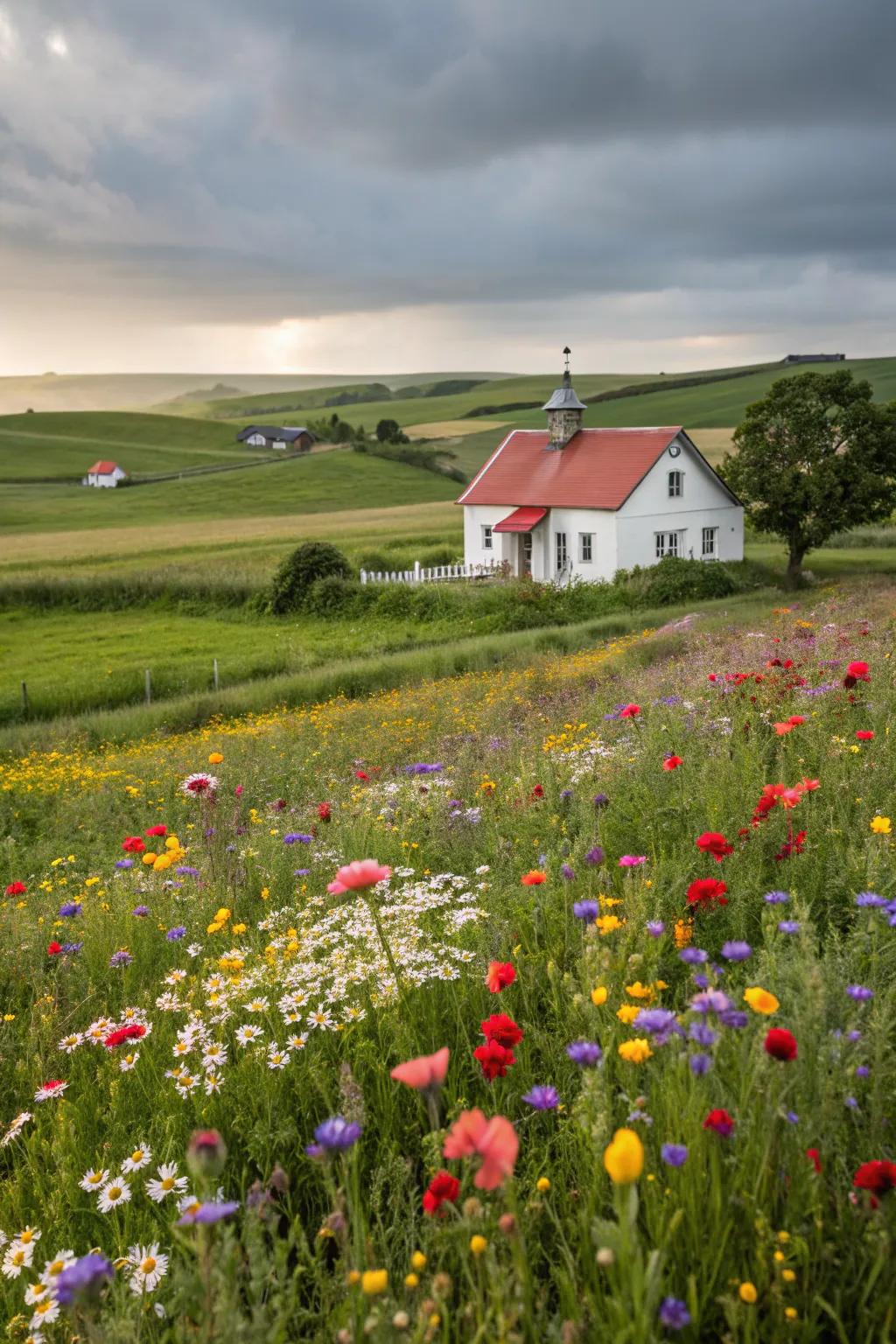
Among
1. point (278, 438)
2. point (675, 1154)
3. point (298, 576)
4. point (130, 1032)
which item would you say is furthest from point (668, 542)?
point (278, 438)

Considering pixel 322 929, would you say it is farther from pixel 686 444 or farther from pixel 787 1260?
pixel 686 444

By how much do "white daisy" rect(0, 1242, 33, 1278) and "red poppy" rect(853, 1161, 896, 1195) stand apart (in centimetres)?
213

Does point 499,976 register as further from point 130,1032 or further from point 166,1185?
point 130,1032

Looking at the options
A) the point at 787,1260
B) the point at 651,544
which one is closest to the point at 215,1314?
the point at 787,1260

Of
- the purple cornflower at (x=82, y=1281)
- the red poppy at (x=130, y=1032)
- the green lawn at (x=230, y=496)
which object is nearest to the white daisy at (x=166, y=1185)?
the red poppy at (x=130, y=1032)

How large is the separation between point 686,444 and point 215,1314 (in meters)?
37.7

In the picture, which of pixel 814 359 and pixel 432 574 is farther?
pixel 814 359

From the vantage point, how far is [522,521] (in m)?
37.3

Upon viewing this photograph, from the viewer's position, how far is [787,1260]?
1.95 meters

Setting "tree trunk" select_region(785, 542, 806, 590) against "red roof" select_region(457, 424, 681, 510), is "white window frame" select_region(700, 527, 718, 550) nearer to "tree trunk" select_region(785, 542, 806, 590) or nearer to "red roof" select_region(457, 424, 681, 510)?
"red roof" select_region(457, 424, 681, 510)

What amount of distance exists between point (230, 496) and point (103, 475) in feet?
84.4

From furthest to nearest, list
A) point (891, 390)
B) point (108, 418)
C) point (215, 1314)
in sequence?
A: point (108, 418) → point (891, 390) → point (215, 1314)

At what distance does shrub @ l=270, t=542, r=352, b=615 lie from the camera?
33250 mm

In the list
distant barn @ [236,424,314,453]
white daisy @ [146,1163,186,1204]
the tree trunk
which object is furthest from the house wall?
distant barn @ [236,424,314,453]
